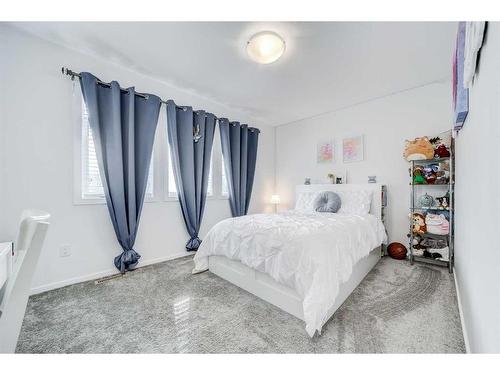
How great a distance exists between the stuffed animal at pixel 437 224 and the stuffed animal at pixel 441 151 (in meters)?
0.73

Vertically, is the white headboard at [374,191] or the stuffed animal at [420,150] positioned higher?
the stuffed animal at [420,150]

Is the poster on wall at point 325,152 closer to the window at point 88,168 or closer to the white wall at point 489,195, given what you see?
the white wall at point 489,195

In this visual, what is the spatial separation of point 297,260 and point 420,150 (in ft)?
7.54

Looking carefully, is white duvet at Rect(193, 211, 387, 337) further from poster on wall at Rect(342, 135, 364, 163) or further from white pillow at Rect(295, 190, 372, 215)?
poster on wall at Rect(342, 135, 364, 163)

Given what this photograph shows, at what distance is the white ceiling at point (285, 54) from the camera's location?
5.94ft

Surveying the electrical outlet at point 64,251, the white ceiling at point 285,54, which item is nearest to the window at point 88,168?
the electrical outlet at point 64,251

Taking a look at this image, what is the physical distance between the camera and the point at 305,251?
5.05 feet

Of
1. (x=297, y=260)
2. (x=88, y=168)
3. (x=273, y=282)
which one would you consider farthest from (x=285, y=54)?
(x=88, y=168)

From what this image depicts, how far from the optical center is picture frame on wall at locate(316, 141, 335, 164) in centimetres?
375

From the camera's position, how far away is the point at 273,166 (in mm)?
4660

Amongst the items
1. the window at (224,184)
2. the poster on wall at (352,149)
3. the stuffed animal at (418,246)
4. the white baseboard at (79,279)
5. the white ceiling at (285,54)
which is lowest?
the white baseboard at (79,279)

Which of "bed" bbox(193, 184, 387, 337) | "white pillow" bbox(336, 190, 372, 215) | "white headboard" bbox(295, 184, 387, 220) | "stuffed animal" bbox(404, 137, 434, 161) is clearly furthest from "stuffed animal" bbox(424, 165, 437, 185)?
"bed" bbox(193, 184, 387, 337)
